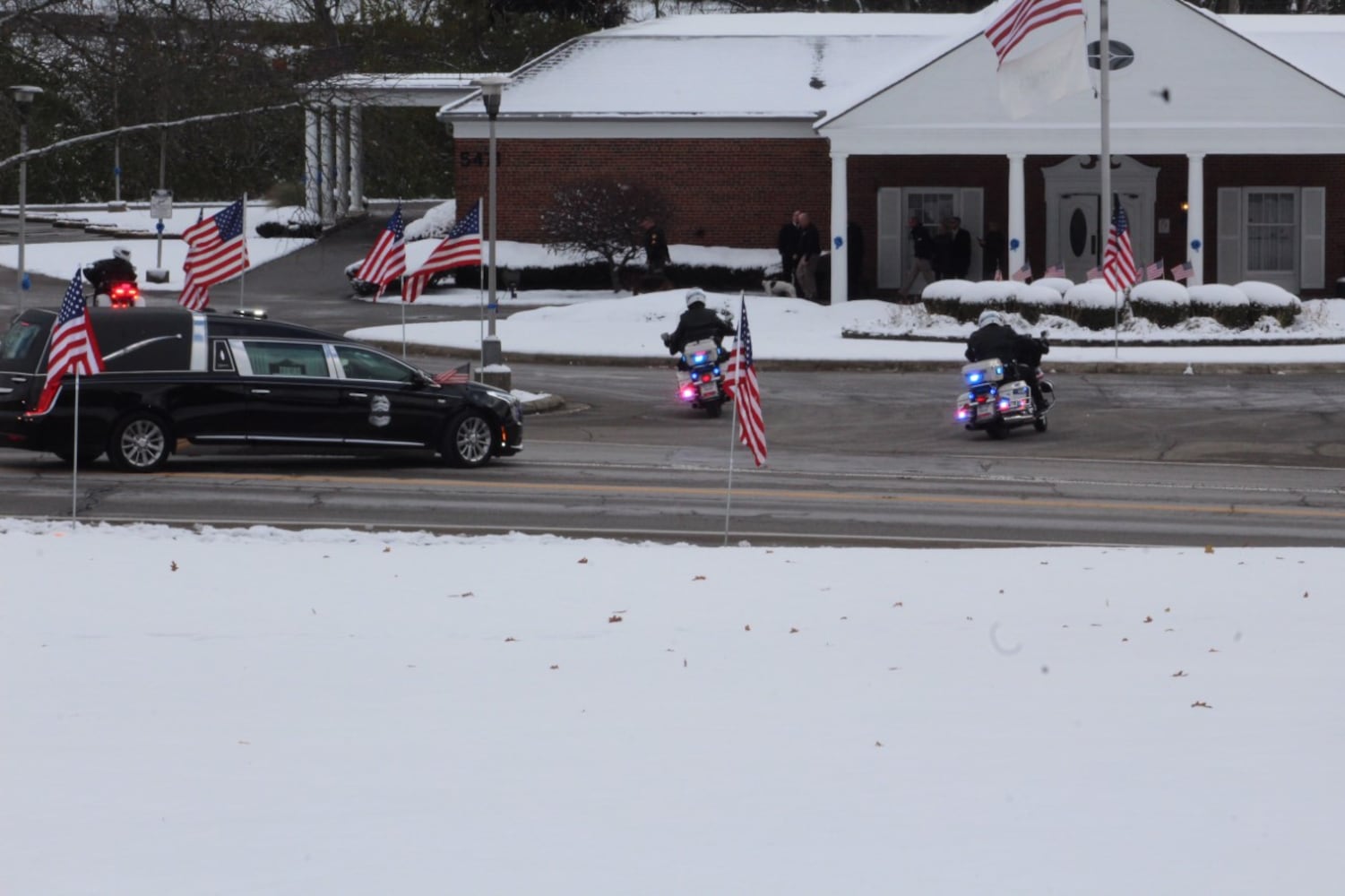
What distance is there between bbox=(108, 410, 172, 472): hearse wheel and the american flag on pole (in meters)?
14.1

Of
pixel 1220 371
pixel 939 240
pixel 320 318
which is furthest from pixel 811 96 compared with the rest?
pixel 1220 371

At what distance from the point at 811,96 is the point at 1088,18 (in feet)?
25.0

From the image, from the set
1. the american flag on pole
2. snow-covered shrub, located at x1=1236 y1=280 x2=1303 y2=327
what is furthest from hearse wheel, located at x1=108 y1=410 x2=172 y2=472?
snow-covered shrub, located at x1=1236 y1=280 x2=1303 y2=327

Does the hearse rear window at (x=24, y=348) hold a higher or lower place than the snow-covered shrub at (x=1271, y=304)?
lower

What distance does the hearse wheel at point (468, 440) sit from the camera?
1906cm

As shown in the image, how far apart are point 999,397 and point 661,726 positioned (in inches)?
566

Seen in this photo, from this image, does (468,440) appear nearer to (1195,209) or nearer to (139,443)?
(139,443)

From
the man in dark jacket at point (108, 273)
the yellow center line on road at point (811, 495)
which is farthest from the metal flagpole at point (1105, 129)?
the man in dark jacket at point (108, 273)

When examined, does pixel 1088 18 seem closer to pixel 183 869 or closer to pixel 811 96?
pixel 811 96

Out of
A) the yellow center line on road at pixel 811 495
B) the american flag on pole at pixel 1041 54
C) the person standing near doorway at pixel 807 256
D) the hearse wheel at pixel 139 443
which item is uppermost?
the american flag on pole at pixel 1041 54

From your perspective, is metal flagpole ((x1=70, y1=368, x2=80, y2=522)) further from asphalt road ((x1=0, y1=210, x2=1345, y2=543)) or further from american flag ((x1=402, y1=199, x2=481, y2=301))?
american flag ((x1=402, y1=199, x2=481, y2=301))

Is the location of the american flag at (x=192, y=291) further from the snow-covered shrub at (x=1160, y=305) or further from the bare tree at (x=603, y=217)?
the snow-covered shrub at (x=1160, y=305)

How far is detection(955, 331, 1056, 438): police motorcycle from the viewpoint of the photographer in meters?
21.9

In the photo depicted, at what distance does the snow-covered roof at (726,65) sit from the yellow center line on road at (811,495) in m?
23.9
